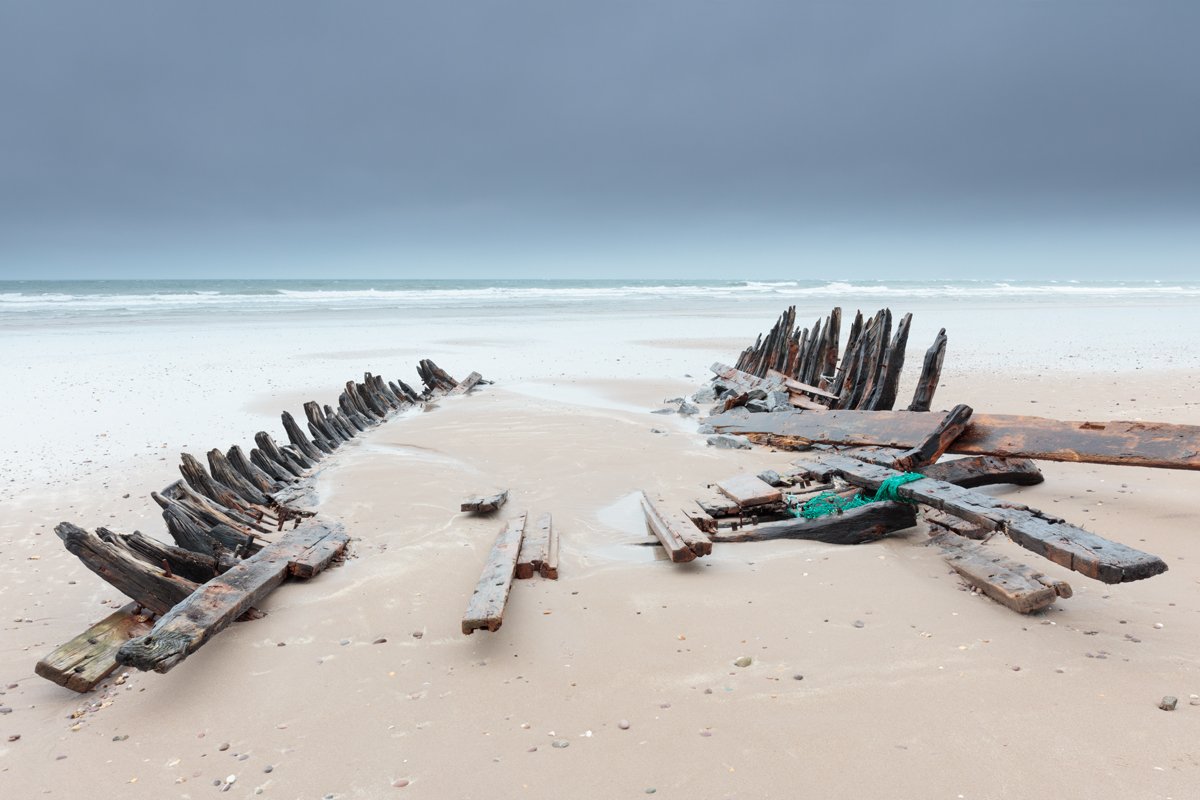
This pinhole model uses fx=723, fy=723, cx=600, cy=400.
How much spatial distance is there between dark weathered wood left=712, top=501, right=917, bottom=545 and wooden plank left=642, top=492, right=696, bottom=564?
0.36 meters

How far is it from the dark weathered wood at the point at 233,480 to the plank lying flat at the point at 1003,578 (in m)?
5.13

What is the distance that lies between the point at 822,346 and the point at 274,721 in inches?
348

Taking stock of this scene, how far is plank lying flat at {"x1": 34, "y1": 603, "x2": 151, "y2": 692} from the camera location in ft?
10.1

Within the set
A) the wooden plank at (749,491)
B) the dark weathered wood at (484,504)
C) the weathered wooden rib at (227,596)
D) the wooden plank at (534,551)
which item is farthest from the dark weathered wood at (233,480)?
the wooden plank at (749,491)

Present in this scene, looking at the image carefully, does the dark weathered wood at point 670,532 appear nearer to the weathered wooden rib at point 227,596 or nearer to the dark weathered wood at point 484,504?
the dark weathered wood at point 484,504

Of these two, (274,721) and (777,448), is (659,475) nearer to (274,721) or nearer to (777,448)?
(777,448)

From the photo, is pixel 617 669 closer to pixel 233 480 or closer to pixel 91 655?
pixel 91 655

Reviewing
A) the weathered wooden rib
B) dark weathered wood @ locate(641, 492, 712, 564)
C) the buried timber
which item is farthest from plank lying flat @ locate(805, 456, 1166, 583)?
the weathered wooden rib

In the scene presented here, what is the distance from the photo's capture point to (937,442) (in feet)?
17.9

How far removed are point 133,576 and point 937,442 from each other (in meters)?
5.24

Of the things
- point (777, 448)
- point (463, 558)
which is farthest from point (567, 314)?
point (463, 558)

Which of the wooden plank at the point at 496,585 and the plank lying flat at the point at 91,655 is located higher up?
the wooden plank at the point at 496,585

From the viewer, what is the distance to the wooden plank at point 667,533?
4.25 metres

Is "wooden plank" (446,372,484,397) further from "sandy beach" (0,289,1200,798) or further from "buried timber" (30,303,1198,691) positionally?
"sandy beach" (0,289,1200,798)
